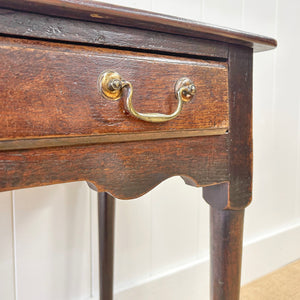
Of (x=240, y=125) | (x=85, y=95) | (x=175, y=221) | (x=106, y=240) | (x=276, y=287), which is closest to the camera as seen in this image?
(x=85, y=95)

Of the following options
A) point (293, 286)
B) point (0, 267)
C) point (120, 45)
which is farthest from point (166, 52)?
point (293, 286)

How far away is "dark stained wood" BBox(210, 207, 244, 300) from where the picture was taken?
0.52m

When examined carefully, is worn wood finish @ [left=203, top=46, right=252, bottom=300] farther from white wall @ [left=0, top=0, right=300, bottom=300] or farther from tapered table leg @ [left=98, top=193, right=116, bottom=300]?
white wall @ [left=0, top=0, right=300, bottom=300]

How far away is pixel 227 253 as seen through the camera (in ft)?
1.71

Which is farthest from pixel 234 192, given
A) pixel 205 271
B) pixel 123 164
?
pixel 205 271

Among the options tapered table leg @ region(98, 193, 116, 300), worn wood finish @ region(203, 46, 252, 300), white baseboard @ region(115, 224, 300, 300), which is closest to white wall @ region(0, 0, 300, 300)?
white baseboard @ region(115, 224, 300, 300)

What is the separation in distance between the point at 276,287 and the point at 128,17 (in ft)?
3.92

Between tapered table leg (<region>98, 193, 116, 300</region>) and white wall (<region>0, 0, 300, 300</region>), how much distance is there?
4.5 inches

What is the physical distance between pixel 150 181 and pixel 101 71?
15cm

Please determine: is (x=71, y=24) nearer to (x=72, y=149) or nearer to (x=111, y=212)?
(x=72, y=149)

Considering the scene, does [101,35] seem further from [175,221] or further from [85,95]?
[175,221]

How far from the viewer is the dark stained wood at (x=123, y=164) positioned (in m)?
0.34

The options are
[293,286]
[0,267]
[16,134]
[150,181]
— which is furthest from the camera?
[293,286]

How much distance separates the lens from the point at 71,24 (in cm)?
35
